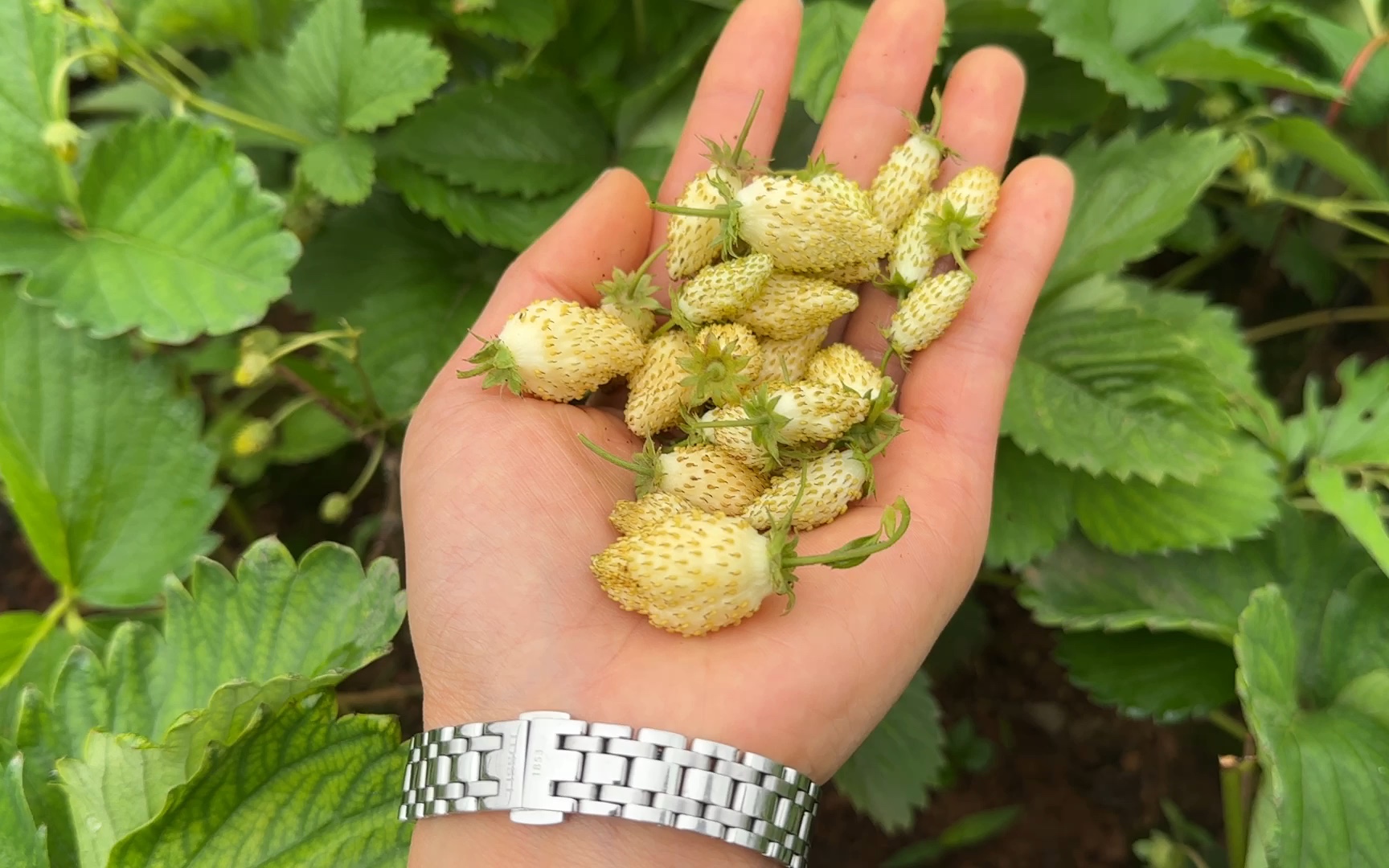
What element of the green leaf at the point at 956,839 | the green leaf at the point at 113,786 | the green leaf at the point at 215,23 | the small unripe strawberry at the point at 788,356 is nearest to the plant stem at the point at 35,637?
the green leaf at the point at 113,786

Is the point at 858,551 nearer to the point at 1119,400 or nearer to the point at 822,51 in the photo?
the point at 1119,400

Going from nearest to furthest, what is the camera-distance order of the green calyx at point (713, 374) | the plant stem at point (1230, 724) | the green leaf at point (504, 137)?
the green calyx at point (713, 374) → the plant stem at point (1230, 724) → the green leaf at point (504, 137)

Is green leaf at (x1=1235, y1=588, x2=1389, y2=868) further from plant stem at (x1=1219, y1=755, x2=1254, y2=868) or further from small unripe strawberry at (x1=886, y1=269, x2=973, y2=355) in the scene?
small unripe strawberry at (x1=886, y1=269, x2=973, y2=355)

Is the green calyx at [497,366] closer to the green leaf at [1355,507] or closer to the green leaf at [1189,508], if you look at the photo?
the green leaf at [1189,508]

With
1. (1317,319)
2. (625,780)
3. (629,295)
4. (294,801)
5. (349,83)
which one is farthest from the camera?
(1317,319)

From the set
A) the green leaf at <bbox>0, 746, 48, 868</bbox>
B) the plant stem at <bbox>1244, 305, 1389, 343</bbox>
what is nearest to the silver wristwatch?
the green leaf at <bbox>0, 746, 48, 868</bbox>

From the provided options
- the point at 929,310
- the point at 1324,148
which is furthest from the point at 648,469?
the point at 1324,148
